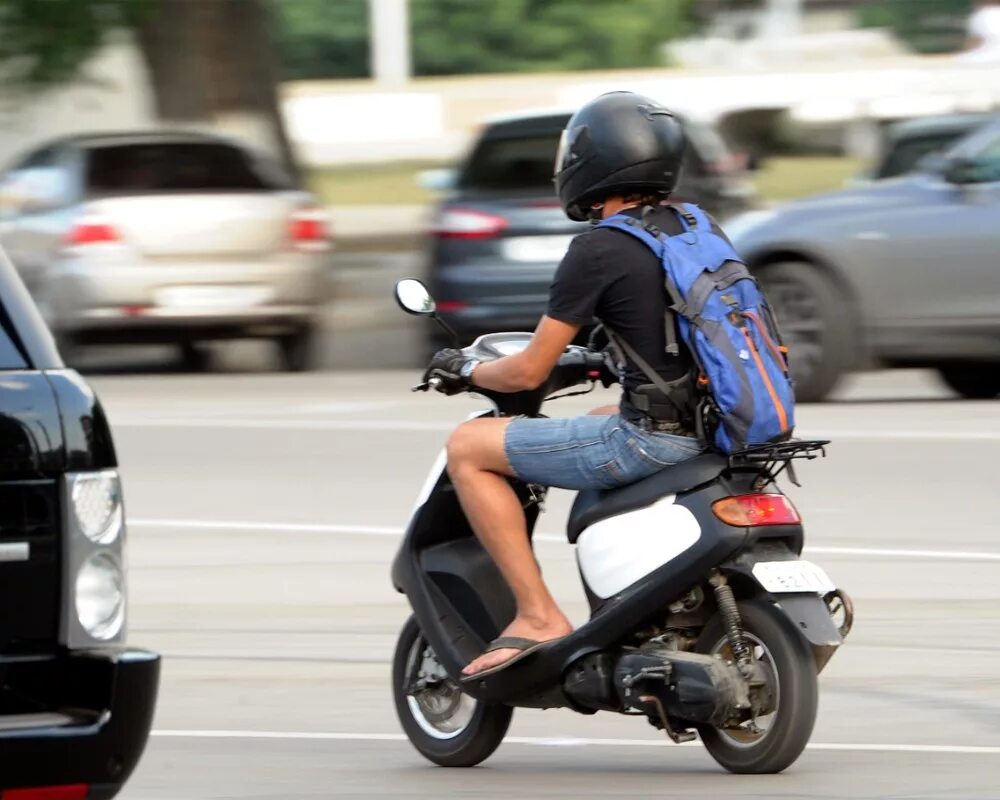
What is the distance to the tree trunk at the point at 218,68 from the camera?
21.0 m

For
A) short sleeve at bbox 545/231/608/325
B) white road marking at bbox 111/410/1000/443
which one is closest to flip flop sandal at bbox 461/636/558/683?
short sleeve at bbox 545/231/608/325

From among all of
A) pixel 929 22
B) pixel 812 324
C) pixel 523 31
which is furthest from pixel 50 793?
pixel 929 22

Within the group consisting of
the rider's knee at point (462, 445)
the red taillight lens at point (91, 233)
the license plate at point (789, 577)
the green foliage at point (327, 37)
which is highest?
the rider's knee at point (462, 445)

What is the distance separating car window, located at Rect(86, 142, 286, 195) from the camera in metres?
16.7

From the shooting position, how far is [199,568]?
956cm

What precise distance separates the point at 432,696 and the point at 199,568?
3376 mm

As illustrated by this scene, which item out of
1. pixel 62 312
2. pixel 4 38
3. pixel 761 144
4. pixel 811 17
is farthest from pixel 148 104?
pixel 811 17

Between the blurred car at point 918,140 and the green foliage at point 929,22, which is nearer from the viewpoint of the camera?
the blurred car at point 918,140

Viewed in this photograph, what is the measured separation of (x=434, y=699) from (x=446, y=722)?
7cm

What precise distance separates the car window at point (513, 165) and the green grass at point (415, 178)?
49.4ft

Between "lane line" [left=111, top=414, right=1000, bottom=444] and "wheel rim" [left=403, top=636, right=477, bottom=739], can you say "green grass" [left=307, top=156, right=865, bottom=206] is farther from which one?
"wheel rim" [left=403, top=636, right=477, bottom=739]

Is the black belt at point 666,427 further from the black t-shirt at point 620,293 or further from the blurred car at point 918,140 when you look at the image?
the blurred car at point 918,140

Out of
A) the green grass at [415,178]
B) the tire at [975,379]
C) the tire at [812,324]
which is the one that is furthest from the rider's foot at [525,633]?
the green grass at [415,178]

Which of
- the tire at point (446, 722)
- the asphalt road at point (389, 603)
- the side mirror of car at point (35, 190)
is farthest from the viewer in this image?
the side mirror of car at point (35, 190)
